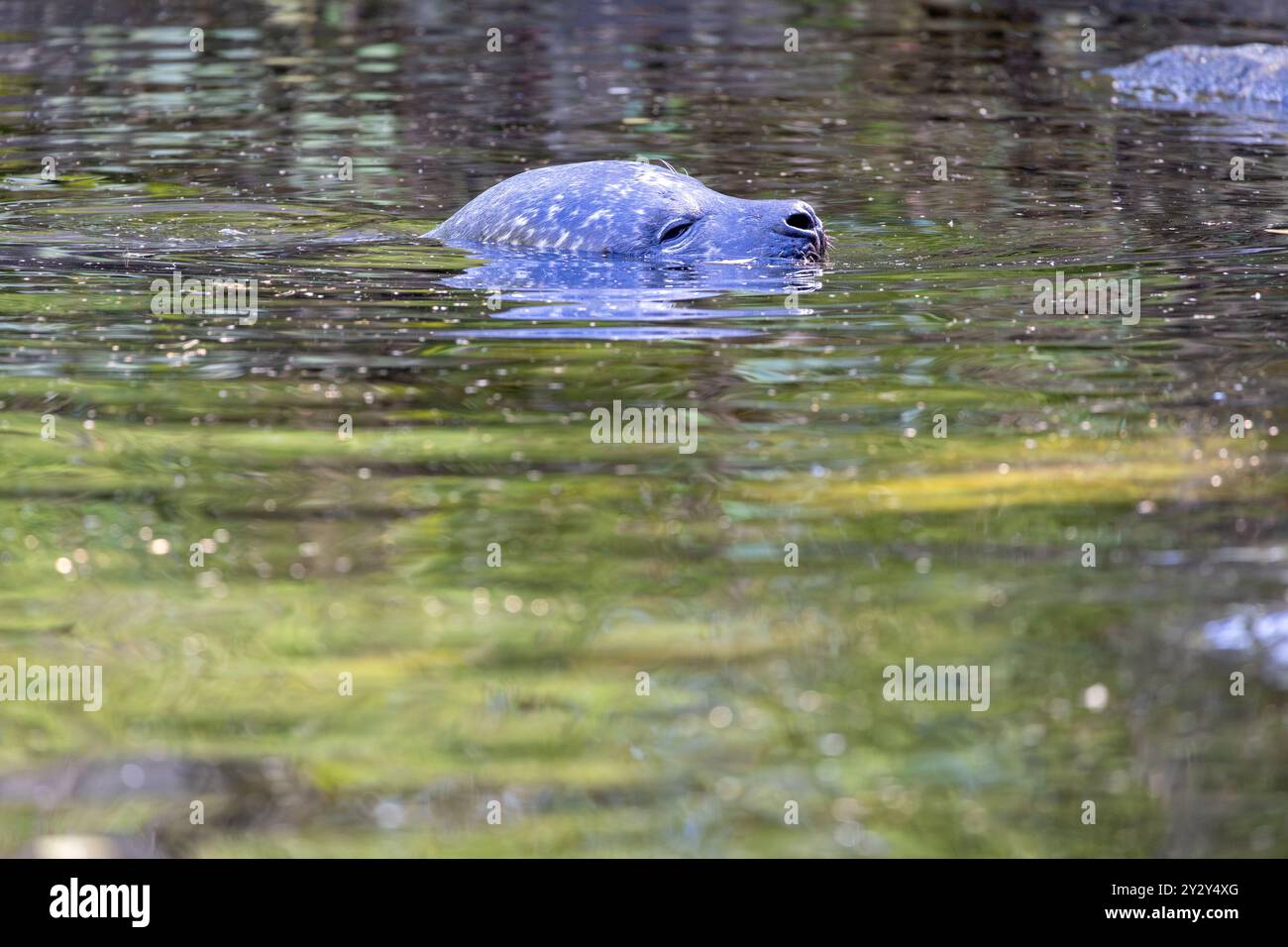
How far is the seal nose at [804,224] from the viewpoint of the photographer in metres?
8.62

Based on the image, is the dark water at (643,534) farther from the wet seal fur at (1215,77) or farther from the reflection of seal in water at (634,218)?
the wet seal fur at (1215,77)

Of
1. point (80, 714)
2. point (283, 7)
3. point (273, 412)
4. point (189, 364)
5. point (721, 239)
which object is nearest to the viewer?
point (80, 714)

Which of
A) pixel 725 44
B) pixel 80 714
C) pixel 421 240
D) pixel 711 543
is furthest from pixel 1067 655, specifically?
pixel 725 44

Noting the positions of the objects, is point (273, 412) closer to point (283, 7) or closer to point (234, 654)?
point (234, 654)

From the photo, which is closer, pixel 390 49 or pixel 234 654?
pixel 234 654

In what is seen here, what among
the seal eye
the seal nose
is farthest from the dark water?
the seal eye

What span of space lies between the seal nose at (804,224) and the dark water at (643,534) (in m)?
0.19

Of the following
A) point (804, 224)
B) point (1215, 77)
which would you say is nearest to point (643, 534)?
point (804, 224)

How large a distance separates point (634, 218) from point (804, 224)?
2.69 ft

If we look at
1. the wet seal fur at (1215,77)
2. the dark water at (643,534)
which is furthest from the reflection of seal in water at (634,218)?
the wet seal fur at (1215,77)

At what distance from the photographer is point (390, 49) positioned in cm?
1830

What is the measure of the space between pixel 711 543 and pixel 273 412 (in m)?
1.83

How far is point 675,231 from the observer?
895cm

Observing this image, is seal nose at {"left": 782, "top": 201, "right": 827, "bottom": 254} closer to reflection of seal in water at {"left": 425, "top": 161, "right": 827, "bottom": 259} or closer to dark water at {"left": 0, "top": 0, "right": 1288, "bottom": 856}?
reflection of seal in water at {"left": 425, "top": 161, "right": 827, "bottom": 259}
